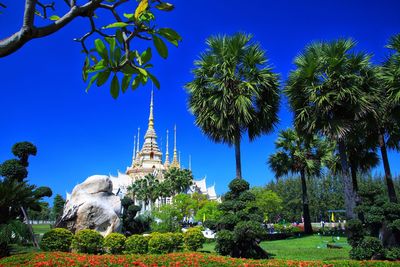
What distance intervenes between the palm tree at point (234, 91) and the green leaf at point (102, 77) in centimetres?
1225

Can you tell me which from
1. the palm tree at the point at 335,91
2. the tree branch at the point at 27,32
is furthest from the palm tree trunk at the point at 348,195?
the tree branch at the point at 27,32

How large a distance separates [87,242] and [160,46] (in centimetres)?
1192

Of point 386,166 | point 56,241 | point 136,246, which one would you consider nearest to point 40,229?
point 56,241

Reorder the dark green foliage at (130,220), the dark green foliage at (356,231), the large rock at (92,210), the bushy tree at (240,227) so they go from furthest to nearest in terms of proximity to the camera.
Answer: the dark green foliage at (130,220) < the large rock at (92,210) < the bushy tree at (240,227) < the dark green foliage at (356,231)

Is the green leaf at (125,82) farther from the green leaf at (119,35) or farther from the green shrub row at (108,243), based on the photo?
the green shrub row at (108,243)

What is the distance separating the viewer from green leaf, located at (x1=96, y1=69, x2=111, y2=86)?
1.78 metres

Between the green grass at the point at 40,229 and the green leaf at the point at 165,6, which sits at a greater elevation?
the green leaf at the point at 165,6

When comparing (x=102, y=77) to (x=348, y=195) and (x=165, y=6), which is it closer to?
(x=165, y=6)

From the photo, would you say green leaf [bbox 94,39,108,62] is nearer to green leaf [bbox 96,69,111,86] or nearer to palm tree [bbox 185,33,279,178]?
green leaf [bbox 96,69,111,86]

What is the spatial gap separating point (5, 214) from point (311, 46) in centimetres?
1385

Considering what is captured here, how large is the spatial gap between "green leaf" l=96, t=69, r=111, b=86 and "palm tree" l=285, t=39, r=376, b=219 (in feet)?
43.7

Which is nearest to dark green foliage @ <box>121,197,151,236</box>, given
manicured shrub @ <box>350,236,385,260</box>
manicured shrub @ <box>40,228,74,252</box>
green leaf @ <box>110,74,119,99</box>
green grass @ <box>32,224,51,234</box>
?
green grass @ <box>32,224,51,234</box>

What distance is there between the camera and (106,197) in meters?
16.0

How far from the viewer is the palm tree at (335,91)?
1375 cm
